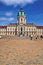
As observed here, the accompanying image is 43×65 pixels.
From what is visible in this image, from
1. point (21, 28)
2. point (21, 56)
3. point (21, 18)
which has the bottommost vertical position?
point (21, 56)

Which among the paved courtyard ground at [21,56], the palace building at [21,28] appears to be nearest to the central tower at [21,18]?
the palace building at [21,28]

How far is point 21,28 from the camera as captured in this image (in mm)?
123188

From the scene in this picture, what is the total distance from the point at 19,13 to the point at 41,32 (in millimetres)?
23476

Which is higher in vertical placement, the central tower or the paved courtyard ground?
the central tower

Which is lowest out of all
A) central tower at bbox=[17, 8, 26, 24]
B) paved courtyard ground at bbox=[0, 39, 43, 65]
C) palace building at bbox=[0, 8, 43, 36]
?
Result: paved courtyard ground at bbox=[0, 39, 43, 65]

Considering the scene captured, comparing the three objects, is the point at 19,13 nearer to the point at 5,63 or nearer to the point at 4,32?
the point at 4,32

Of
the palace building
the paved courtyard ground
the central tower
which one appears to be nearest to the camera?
the paved courtyard ground

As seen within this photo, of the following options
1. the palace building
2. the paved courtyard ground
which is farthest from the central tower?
the paved courtyard ground

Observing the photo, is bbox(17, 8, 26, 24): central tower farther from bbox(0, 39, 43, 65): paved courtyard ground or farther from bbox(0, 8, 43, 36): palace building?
bbox(0, 39, 43, 65): paved courtyard ground

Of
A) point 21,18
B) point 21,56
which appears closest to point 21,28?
point 21,18

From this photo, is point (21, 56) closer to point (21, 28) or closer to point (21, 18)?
point (21, 18)

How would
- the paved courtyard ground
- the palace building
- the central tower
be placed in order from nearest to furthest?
the paved courtyard ground, the central tower, the palace building

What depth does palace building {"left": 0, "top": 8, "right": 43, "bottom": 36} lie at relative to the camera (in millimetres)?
Answer: 120956

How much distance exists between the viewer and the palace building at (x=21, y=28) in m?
121
